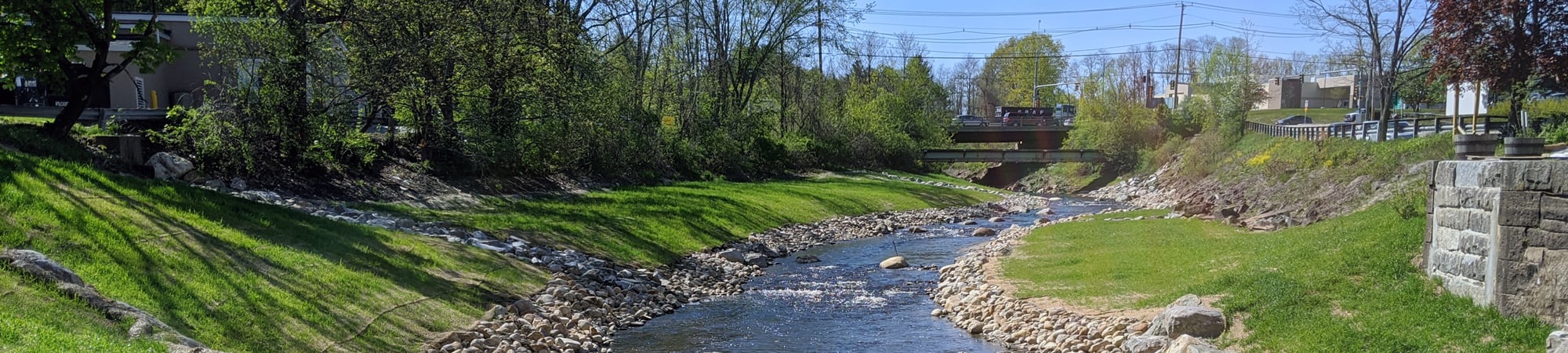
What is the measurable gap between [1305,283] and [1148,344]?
2587mm

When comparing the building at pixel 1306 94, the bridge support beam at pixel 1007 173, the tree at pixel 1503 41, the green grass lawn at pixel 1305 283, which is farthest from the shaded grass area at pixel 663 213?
the building at pixel 1306 94

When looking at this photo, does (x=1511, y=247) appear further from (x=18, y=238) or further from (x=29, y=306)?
(x=18, y=238)

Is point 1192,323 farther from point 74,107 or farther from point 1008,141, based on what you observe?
point 1008,141

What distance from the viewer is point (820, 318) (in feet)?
57.5

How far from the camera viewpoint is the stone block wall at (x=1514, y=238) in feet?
34.4

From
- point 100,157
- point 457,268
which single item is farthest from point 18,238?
point 100,157

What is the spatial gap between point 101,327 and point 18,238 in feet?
9.53

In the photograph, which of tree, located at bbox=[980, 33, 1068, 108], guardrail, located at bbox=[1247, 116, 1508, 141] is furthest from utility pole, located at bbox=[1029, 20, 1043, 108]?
guardrail, located at bbox=[1247, 116, 1508, 141]

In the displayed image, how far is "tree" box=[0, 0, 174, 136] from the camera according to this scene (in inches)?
751

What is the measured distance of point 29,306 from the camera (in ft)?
31.1

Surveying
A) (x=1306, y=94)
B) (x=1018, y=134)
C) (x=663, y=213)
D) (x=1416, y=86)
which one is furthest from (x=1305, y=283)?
(x=1306, y=94)

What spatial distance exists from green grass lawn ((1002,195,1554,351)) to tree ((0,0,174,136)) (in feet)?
59.2

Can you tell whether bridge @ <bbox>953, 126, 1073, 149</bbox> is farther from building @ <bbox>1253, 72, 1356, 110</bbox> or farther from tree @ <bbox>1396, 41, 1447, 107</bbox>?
building @ <bbox>1253, 72, 1356, 110</bbox>

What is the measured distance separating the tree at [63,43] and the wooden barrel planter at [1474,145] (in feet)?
74.3
